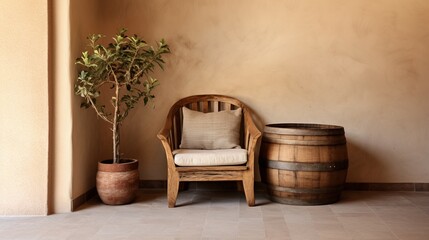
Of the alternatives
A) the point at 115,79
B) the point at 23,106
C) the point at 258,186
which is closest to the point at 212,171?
the point at 258,186

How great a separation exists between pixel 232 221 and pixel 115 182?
42.4 inches

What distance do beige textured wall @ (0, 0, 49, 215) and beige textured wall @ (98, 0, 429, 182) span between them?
3.55 ft

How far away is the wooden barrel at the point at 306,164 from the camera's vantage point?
3.53 metres

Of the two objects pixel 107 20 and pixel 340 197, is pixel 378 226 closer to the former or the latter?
pixel 340 197

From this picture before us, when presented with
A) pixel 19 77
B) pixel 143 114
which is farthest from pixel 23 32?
pixel 143 114

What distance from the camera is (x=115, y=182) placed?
11.8ft

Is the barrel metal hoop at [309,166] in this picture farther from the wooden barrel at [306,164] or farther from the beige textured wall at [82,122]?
Result: the beige textured wall at [82,122]

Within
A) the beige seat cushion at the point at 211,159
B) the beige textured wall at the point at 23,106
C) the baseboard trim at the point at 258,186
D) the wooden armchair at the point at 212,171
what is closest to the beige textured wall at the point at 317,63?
the baseboard trim at the point at 258,186

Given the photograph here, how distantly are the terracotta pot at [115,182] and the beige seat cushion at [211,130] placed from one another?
609mm

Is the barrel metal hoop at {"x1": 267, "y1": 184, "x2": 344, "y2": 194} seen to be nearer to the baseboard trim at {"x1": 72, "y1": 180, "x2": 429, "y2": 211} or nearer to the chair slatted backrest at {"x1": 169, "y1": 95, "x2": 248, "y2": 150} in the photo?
the baseboard trim at {"x1": 72, "y1": 180, "x2": 429, "y2": 211}

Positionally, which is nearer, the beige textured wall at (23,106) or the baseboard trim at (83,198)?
the beige textured wall at (23,106)

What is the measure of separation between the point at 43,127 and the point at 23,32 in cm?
75

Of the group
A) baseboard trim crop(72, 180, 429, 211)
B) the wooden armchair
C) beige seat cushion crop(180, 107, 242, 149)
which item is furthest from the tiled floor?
beige seat cushion crop(180, 107, 242, 149)

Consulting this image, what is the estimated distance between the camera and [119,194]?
362 cm
